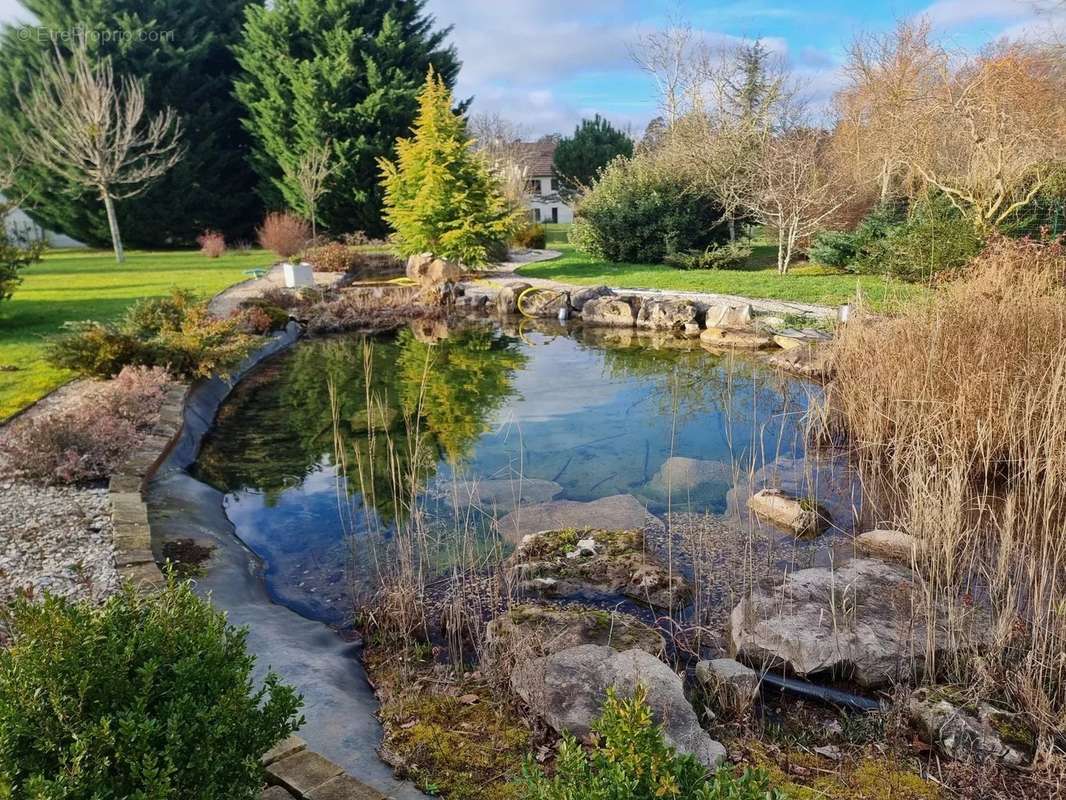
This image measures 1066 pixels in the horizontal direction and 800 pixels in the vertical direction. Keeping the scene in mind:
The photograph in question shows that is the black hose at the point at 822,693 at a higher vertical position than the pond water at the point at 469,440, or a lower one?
lower

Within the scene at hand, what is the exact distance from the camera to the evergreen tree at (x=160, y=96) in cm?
2192

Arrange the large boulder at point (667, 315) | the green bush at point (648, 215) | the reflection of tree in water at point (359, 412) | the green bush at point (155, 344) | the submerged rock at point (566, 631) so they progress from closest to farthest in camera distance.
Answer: the submerged rock at point (566, 631), the reflection of tree in water at point (359, 412), the green bush at point (155, 344), the large boulder at point (667, 315), the green bush at point (648, 215)

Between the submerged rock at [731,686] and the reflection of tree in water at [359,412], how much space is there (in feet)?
6.97

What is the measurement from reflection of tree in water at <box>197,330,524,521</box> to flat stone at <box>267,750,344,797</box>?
2.08 meters

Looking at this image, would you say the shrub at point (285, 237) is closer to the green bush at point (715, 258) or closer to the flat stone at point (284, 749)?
the green bush at point (715, 258)

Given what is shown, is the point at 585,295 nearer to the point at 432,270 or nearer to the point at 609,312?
the point at 609,312

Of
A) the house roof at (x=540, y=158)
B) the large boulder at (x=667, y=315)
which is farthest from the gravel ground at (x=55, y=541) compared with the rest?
the house roof at (x=540, y=158)

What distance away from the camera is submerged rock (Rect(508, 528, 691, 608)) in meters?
4.16

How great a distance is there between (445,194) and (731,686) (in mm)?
14748

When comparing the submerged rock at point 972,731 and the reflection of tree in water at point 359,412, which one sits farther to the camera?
the reflection of tree in water at point 359,412

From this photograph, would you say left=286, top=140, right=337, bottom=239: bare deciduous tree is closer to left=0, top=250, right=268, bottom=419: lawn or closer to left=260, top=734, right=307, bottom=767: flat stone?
left=0, top=250, right=268, bottom=419: lawn

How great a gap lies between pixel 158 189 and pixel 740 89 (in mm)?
17331

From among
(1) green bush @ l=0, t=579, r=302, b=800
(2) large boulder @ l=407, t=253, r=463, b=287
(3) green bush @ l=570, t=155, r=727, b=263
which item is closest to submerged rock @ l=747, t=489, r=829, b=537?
(1) green bush @ l=0, t=579, r=302, b=800

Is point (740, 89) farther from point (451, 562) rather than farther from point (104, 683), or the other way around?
point (104, 683)
